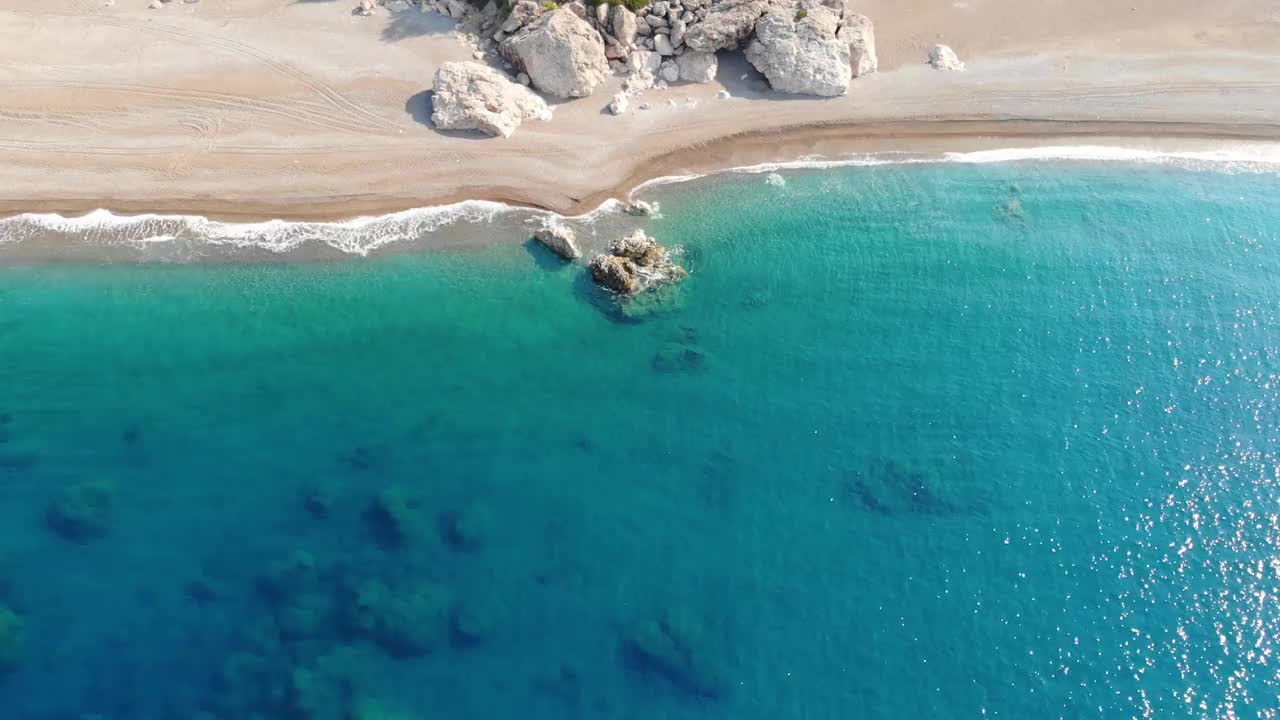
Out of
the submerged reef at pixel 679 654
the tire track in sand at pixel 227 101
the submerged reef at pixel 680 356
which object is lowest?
the submerged reef at pixel 679 654

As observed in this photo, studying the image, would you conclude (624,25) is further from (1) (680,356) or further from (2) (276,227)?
(2) (276,227)

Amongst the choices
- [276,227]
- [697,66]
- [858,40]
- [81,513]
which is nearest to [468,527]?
[81,513]

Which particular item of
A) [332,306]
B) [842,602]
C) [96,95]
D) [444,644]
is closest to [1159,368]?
[842,602]

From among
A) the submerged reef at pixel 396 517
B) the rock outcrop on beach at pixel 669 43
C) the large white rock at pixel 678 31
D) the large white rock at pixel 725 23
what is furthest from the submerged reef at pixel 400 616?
the large white rock at pixel 725 23

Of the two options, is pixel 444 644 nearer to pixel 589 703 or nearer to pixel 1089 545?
pixel 589 703

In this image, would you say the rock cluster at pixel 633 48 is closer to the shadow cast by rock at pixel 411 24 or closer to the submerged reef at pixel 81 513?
the shadow cast by rock at pixel 411 24

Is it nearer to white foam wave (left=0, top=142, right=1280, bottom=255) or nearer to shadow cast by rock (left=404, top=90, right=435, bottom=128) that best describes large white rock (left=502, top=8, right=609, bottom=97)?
shadow cast by rock (left=404, top=90, right=435, bottom=128)

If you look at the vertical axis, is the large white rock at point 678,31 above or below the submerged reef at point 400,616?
above
